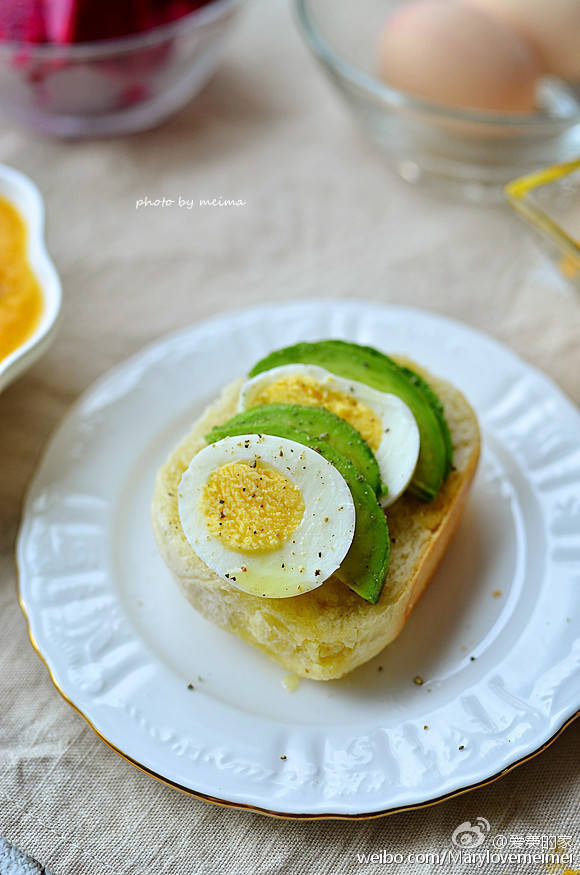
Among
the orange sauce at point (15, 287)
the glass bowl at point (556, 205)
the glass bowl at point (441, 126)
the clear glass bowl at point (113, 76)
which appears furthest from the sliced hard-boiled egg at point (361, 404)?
the clear glass bowl at point (113, 76)

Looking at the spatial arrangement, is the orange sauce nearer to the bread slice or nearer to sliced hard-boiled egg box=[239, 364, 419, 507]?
the bread slice

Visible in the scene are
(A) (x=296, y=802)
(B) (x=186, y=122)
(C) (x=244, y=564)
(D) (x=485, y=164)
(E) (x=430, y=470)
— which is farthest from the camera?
(B) (x=186, y=122)

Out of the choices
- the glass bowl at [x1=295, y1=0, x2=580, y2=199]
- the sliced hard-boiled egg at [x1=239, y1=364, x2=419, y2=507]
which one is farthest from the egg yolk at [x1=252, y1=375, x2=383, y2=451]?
the glass bowl at [x1=295, y1=0, x2=580, y2=199]

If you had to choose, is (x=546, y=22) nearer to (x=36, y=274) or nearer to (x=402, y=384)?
(x=402, y=384)

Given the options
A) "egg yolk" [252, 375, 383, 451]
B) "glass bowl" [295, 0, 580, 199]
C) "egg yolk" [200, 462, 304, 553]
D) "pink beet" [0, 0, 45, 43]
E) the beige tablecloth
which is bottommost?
the beige tablecloth

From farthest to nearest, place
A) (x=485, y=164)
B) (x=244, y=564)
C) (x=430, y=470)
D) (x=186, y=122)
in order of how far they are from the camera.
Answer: (x=186, y=122) < (x=485, y=164) < (x=430, y=470) < (x=244, y=564)

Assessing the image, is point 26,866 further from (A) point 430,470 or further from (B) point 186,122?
(B) point 186,122

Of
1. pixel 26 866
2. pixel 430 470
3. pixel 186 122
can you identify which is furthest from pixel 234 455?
pixel 186 122
